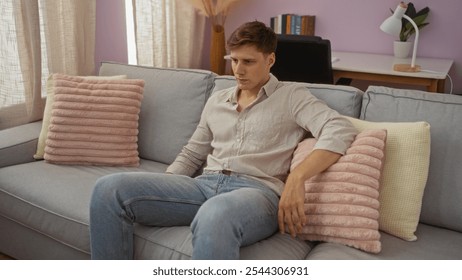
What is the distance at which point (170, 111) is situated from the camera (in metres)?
2.06

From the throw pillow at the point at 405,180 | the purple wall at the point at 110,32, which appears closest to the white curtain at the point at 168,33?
the purple wall at the point at 110,32

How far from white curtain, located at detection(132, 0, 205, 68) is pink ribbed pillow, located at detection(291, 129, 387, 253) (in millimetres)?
2053

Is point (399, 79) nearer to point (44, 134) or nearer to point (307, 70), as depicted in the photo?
point (307, 70)

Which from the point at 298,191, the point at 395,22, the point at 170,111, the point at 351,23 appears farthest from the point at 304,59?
the point at 298,191

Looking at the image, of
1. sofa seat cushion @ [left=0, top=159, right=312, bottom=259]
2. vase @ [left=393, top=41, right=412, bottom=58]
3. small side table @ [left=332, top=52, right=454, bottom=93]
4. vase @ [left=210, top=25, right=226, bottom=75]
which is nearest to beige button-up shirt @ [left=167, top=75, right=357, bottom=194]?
sofa seat cushion @ [left=0, top=159, right=312, bottom=259]

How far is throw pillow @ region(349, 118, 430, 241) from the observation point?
4.87 ft

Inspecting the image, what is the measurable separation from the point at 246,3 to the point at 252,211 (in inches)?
107

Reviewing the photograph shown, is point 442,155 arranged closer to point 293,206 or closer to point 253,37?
point 293,206

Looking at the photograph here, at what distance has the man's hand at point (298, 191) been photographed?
1394 mm

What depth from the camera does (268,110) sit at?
1.60 metres

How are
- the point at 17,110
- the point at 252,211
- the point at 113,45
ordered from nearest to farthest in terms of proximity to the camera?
the point at 252,211, the point at 17,110, the point at 113,45

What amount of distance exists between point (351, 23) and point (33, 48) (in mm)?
2185
